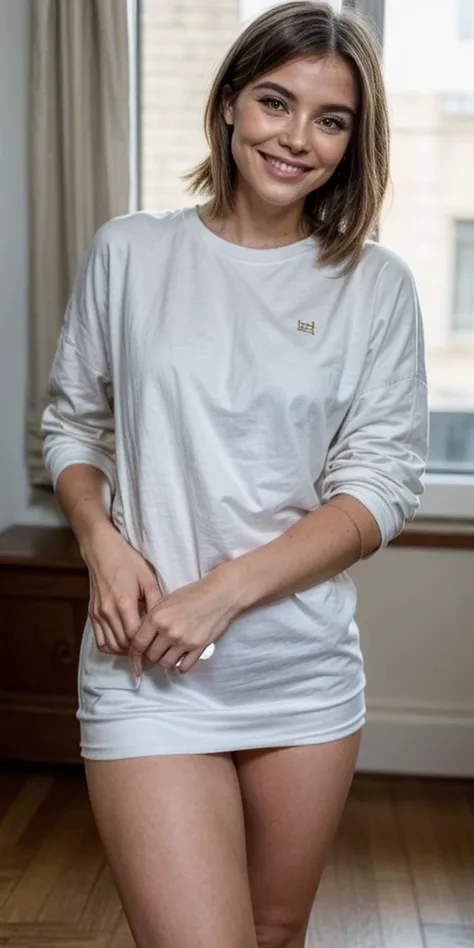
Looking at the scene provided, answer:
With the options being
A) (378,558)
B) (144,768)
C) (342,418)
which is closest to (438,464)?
(378,558)

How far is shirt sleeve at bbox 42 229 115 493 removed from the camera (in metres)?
1.45

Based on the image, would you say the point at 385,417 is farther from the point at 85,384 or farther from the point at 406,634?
the point at 406,634

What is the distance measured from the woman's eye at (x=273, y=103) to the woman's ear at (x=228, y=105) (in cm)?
9

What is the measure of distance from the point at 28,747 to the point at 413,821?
99cm

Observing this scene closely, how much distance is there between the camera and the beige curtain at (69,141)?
291cm

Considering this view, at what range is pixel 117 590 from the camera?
1.33m

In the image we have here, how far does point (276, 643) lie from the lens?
1.39 m

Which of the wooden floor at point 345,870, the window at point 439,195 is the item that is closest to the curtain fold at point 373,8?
the window at point 439,195

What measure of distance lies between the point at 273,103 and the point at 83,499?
0.53 metres

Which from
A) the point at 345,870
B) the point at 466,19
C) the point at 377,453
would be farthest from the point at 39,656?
the point at 466,19

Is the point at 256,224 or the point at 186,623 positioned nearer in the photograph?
the point at 186,623

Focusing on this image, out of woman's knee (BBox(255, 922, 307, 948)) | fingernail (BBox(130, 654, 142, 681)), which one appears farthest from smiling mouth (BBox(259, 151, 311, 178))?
woman's knee (BBox(255, 922, 307, 948))

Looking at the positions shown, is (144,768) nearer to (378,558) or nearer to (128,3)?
(378,558)

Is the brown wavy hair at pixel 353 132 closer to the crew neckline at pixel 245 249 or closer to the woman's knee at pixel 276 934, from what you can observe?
the crew neckline at pixel 245 249
